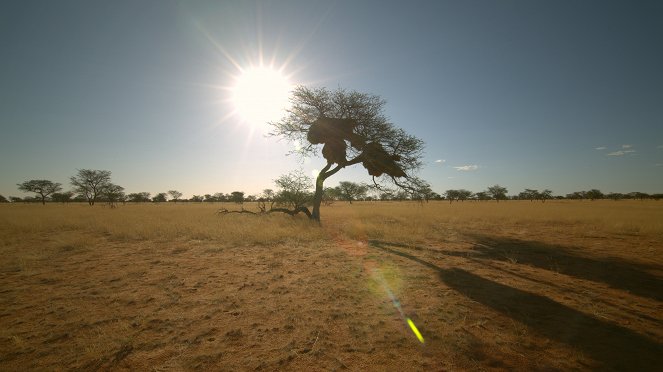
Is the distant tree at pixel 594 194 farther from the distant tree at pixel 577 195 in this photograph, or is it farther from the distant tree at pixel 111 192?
the distant tree at pixel 111 192

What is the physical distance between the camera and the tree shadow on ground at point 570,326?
9.70 feet

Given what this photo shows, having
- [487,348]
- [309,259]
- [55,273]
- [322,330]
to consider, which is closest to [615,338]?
[487,348]

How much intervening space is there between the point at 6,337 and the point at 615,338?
8.05 meters

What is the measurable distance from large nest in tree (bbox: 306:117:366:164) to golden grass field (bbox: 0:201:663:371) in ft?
27.5

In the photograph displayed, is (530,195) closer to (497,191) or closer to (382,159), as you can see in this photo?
(497,191)

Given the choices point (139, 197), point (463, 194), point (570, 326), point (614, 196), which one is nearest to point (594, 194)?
point (614, 196)

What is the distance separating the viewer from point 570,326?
3.71m

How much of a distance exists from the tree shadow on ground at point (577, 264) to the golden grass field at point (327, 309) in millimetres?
64

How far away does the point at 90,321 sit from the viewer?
12.6ft

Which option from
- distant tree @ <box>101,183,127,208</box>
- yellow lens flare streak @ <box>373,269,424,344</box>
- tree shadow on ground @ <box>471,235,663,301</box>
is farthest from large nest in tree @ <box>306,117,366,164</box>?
distant tree @ <box>101,183,127,208</box>

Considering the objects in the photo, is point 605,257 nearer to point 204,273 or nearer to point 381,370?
point 381,370

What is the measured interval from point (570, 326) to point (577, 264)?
473cm

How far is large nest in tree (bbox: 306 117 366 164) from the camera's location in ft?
50.5

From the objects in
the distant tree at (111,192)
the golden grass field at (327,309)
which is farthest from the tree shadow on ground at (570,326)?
the distant tree at (111,192)
